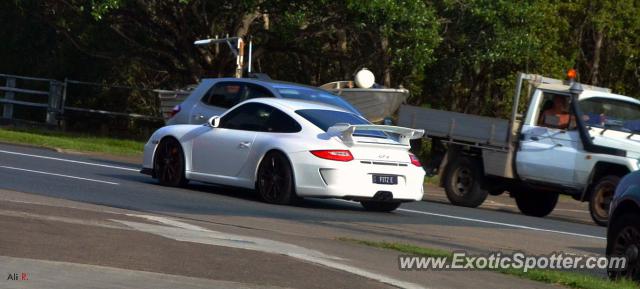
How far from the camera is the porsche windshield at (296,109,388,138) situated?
16.1 metres

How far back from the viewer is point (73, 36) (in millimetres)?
35625

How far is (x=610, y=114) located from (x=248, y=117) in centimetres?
541

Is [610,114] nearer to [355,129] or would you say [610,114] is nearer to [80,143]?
[355,129]

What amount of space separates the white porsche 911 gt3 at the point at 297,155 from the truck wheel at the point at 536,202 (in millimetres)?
4123

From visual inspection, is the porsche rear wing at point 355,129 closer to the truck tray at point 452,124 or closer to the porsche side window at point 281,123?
the porsche side window at point 281,123

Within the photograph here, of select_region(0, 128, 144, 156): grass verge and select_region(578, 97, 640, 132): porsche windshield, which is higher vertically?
select_region(578, 97, 640, 132): porsche windshield

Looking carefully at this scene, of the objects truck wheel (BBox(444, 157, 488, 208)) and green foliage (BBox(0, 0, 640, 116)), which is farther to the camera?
green foliage (BBox(0, 0, 640, 116))

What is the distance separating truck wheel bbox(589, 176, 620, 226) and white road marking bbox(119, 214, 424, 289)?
23.9ft

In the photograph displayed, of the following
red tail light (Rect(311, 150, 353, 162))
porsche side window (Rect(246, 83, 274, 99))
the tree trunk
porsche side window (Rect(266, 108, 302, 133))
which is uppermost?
the tree trunk

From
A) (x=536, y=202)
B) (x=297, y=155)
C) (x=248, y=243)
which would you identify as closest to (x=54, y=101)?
(x=536, y=202)

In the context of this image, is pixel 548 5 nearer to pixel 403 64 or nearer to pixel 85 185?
pixel 403 64

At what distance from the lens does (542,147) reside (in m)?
18.6

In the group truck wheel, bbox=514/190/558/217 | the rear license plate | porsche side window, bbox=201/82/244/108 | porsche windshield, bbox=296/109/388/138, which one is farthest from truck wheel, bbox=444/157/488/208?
the rear license plate

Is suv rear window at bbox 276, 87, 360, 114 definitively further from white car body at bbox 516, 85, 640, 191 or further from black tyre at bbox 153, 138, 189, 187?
white car body at bbox 516, 85, 640, 191
